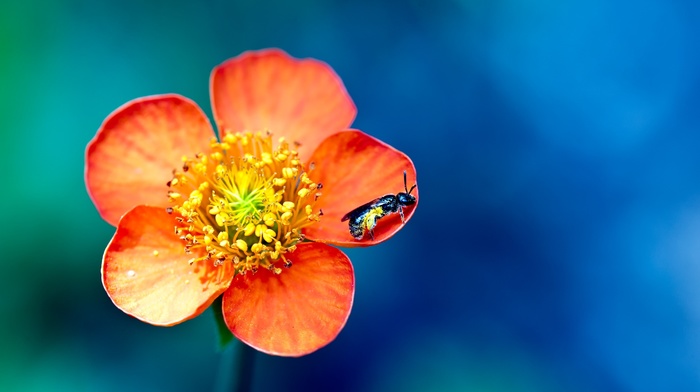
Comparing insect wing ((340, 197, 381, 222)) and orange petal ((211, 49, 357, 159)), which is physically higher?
orange petal ((211, 49, 357, 159))

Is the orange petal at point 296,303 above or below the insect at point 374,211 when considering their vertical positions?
below

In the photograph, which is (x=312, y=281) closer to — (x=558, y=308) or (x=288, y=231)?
(x=288, y=231)

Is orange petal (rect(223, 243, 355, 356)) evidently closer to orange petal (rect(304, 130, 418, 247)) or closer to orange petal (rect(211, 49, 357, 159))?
orange petal (rect(304, 130, 418, 247))

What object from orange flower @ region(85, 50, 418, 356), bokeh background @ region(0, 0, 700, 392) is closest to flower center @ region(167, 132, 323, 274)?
orange flower @ region(85, 50, 418, 356)

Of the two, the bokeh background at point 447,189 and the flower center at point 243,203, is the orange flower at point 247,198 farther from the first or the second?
the bokeh background at point 447,189

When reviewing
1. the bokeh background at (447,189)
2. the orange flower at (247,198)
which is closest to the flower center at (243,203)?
the orange flower at (247,198)

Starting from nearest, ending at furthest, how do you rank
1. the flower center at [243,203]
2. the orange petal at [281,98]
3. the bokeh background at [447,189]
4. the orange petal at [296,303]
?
the orange petal at [296,303] < the flower center at [243,203] < the orange petal at [281,98] < the bokeh background at [447,189]
